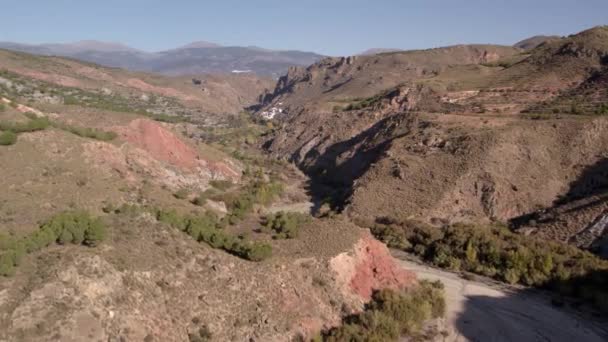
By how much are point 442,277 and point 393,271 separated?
6017mm

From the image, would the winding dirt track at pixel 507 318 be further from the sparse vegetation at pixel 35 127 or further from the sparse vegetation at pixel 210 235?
the sparse vegetation at pixel 35 127

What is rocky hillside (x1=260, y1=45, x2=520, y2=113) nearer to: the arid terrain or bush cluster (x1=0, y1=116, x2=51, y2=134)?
the arid terrain

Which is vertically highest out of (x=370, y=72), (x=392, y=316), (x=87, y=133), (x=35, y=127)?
(x=370, y=72)

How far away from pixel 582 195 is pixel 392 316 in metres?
24.5

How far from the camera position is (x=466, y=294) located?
2858 centimetres

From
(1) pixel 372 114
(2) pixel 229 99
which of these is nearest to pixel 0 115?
(1) pixel 372 114

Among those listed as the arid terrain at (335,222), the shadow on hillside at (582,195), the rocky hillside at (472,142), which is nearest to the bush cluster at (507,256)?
the arid terrain at (335,222)

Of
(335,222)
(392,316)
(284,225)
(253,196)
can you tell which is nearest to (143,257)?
(284,225)

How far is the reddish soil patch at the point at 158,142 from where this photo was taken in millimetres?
43791

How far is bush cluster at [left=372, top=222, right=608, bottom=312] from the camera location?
96.2ft

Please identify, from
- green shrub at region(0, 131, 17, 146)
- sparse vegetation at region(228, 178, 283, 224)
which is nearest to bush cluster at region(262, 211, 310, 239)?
sparse vegetation at region(228, 178, 283, 224)

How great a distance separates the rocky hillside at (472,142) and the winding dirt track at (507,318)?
29.3ft

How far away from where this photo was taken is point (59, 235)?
20391 millimetres

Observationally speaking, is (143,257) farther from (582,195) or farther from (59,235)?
(582,195)
